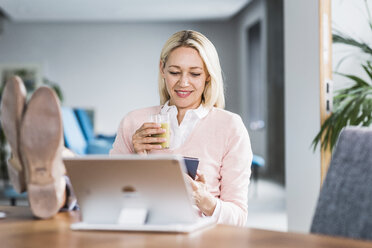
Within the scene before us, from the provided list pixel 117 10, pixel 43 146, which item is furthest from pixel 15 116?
pixel 117 10

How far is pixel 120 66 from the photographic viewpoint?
10.9 meters

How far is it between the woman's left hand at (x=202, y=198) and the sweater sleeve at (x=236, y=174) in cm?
7

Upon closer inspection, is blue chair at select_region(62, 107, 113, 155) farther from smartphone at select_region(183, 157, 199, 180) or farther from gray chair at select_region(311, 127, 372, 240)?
gray chair at select_region(311, 127, 372, 240)

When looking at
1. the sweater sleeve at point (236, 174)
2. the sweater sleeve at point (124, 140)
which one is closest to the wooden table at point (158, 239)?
the sweater sleeve at point (236, 174)

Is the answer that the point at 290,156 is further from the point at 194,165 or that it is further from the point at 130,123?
the point at 194,165

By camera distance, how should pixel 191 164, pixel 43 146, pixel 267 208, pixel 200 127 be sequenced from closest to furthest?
1. pixel 43 146
2. pixel 191 164
3. pixel 200 127
4. pixel 267 208

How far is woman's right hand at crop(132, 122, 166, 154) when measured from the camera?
179cm

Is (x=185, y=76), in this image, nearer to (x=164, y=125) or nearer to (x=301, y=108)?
(x=164, y=125)

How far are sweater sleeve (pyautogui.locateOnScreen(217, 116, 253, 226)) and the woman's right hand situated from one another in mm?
232

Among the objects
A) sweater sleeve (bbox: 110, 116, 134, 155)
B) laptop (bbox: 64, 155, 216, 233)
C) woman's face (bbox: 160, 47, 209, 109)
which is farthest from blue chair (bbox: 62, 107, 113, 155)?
laptop (bbox: 64, 155, 216, 233)

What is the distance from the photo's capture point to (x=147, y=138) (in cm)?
180

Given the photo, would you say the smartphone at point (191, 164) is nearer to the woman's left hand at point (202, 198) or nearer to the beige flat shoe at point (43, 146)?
the woman's left hand at point (202, 198)

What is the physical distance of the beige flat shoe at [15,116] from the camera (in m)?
1.23

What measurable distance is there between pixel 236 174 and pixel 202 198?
9.2 inches
